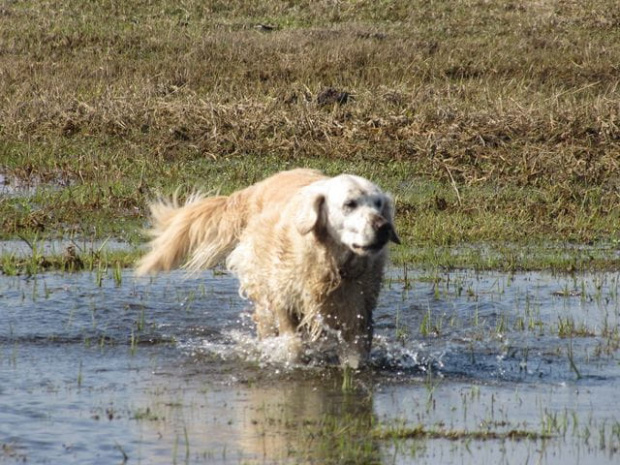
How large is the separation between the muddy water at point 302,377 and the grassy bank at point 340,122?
4.38 ft

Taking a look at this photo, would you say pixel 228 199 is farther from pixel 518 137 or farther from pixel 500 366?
pixel 518 137

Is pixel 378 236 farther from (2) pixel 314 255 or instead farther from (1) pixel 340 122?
(1) pixel 340 122

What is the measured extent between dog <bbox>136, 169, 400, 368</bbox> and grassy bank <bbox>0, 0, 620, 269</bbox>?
2438mm

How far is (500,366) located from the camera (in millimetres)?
7488

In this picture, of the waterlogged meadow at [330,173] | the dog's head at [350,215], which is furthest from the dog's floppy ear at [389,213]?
the waterlogged meadow at [330,173]

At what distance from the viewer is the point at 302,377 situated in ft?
24.1

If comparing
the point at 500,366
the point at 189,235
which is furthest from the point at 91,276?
the point at 500,366

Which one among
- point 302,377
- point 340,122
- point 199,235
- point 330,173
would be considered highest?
point 340,122

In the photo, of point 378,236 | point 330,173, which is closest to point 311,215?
point 378,236

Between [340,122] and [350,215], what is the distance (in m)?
7.77

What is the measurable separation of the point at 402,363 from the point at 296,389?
3.02 ft

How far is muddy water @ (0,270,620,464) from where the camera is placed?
577 centimetres

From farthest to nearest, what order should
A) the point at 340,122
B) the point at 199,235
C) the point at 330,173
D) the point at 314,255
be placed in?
the point at 340,122
the point at 330,173
the point at 199,235
the point at 314,255

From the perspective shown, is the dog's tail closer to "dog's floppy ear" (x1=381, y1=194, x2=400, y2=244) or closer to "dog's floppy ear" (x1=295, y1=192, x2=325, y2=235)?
"dog's floppy ear" (x1=295, y1=192, x2=325, y2=235)
